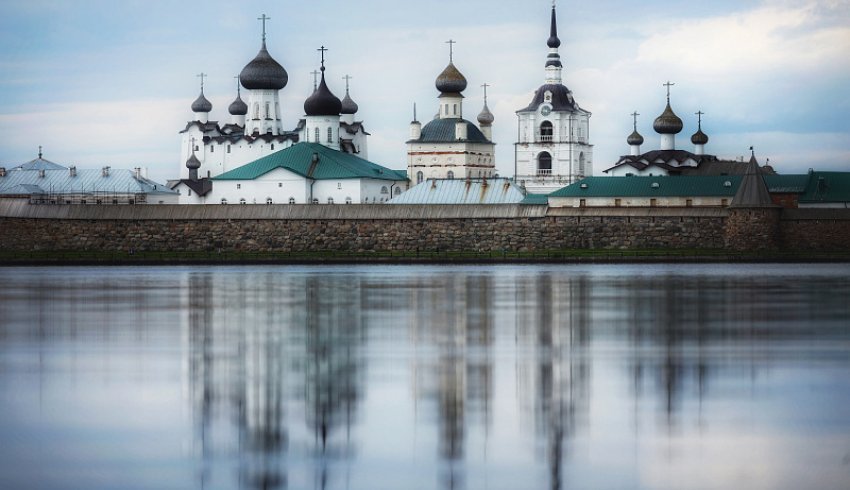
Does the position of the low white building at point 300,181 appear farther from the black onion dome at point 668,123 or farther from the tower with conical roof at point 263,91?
the black onion dome at point 668,123

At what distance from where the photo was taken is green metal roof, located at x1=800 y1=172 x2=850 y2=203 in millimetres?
42875

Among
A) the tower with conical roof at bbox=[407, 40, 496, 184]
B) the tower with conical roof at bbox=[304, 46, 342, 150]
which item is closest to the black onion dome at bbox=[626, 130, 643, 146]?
the tower with conical roof at bbox=[407, 40, 496, 184]

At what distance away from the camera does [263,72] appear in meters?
52.3

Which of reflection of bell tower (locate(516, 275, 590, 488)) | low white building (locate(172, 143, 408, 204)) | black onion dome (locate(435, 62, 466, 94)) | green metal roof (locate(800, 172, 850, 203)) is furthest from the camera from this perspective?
black onion dome (locate(435, 62, 466, 94))

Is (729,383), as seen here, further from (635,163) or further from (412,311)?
(635,163)

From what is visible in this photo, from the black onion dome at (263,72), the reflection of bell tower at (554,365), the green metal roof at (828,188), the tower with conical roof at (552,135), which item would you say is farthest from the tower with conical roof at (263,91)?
the reflection of bell tower at (554,365)

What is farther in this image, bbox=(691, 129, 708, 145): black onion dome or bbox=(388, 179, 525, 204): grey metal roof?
bbox=(691, 129, 708, 145): black onion dome

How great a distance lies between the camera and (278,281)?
25.1 m

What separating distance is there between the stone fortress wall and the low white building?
8130 mm

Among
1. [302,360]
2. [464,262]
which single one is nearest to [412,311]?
[302,360]

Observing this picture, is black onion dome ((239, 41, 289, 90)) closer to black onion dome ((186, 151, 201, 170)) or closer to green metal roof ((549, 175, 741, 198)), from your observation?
black onion dome ((186, 151, 201, 170))

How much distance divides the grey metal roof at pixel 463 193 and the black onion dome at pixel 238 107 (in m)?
16.5

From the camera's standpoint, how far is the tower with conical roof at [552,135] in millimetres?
55781

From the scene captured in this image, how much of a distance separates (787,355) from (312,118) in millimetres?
40777
